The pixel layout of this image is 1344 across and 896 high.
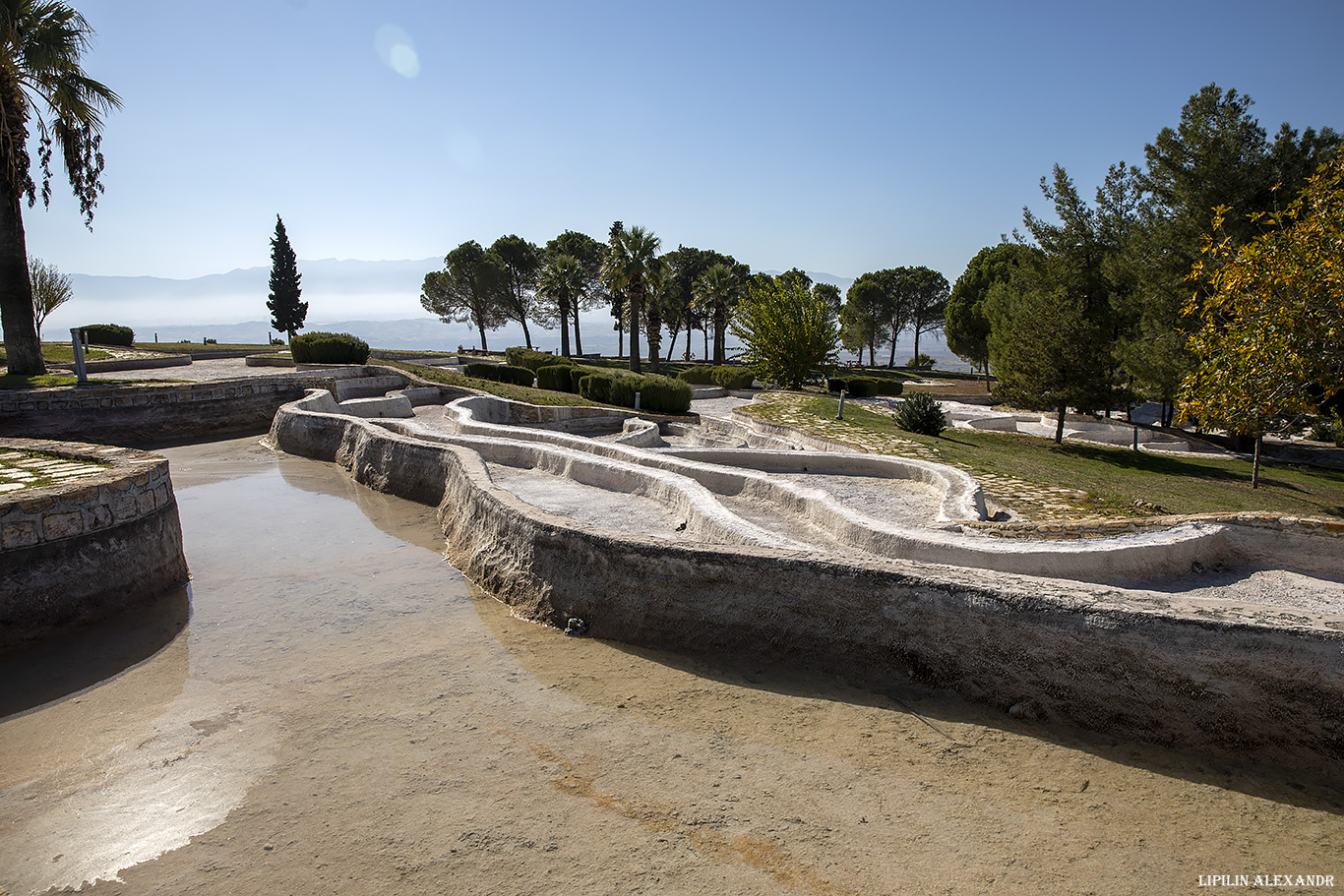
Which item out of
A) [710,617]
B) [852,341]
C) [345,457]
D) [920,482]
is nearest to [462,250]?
[852,341]

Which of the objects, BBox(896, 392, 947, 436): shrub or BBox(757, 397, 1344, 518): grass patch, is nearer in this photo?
BBox(757, 397, 1344, 518): grass patch

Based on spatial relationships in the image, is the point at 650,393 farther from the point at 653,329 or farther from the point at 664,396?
the point at 653,329

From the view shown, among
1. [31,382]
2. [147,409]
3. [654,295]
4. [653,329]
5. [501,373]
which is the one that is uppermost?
[654,295]

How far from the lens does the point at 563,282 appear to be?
48625mm

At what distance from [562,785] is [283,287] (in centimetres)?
6016

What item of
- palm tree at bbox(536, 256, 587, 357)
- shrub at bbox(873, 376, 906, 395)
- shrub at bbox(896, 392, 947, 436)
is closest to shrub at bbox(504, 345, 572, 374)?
palm tree at bbox(536, 256, 587, 357)

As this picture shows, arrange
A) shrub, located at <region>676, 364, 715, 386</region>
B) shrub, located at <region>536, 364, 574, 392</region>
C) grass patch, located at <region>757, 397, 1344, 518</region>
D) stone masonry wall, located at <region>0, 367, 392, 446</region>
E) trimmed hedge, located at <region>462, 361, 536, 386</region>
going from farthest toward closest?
1. shrub, located at <region>676, 364, 715, 386</region>
2. trimmed hedge, located at <region>462, 361, 536, 386</region>
3. shrub, located at <region>536, 364, 574, 392</region>
4. stone masonry wall, located at <region>0, 367, 392, 446</region>
5. grass patch, located at <region>757, 397, 1344, 518</region>

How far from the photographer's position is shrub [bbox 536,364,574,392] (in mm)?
28734

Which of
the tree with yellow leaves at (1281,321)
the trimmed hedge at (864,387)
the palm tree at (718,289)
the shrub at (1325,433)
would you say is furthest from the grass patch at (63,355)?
the shrub at (1325,433)

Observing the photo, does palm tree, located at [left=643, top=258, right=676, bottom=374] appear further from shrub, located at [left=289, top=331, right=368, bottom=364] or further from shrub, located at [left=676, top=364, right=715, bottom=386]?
shrub, located at [left=289, top=331, right=368, bottom=364]

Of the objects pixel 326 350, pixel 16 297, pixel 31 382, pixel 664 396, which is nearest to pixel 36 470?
pixel 31 382

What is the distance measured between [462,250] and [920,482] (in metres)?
50.1

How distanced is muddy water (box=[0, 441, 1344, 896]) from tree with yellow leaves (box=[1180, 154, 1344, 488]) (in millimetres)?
9550

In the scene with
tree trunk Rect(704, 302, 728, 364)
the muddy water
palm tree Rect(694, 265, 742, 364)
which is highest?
palm tree Rect(694, 265, 742, 364)
